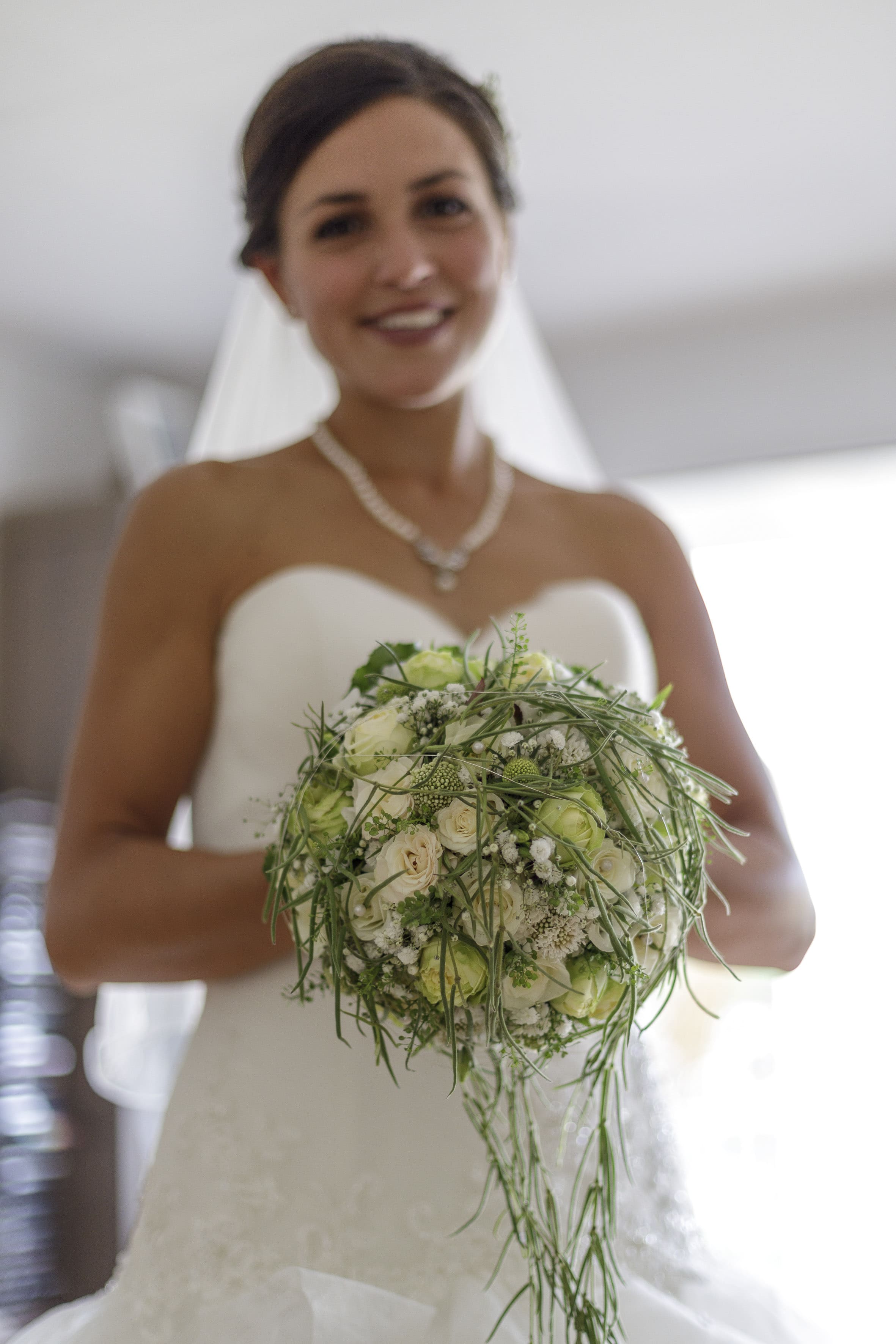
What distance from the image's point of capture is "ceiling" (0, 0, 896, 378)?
2.26 metres

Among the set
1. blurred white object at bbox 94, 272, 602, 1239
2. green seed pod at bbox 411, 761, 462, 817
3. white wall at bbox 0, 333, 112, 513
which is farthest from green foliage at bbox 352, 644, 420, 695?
white wall at bbox 0, 333, 112, 513

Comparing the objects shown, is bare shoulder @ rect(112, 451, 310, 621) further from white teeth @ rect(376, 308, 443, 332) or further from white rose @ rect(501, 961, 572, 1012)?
white rose @ rect(501, 961, 572, 1012)

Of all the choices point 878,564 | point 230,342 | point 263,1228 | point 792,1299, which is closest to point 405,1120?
point 263,1228

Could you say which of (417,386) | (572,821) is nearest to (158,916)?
(572,821)

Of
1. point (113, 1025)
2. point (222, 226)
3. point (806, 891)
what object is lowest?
point (113, 1025)

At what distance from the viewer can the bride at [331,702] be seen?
940 mm

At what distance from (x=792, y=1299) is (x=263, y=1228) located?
1.47 ft

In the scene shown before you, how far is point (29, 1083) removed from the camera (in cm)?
328

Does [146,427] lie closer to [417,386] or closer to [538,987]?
[417,386]

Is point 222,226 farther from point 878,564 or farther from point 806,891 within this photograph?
point 806,891

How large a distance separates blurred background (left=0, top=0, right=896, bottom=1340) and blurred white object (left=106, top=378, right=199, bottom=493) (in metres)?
0.01

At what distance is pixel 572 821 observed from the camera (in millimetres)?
653

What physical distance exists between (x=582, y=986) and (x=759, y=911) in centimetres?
31

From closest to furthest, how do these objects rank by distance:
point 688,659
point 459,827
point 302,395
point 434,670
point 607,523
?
point 459,827 < point 434,670 < point 688,659 < point 607,523 < point 302,395
